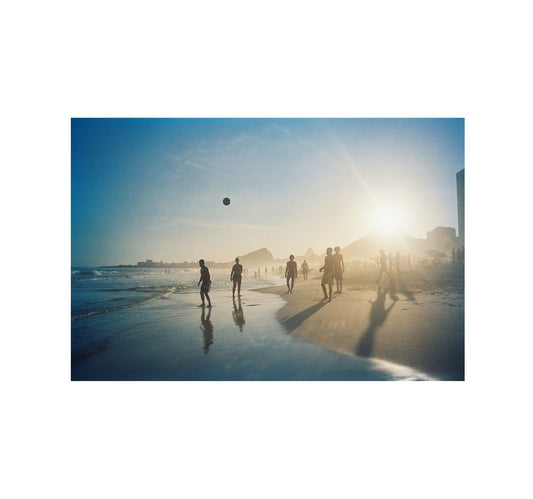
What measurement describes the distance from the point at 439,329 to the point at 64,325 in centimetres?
827

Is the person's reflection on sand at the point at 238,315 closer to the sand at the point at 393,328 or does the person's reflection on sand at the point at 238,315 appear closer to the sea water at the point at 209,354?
the sea water at the point at 209,354

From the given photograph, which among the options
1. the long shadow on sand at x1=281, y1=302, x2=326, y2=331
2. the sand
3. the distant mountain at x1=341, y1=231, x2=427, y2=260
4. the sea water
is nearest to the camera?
the sea water

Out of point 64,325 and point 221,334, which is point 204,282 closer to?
point 221,334

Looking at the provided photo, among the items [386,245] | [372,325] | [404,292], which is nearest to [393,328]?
[372,325]

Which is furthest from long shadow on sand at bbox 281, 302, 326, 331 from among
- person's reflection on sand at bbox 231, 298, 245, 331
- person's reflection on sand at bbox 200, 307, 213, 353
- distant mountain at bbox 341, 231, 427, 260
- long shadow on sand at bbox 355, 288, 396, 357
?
distant mountain at bbox 341, 231, 427, 260

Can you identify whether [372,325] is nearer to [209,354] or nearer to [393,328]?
[393,328]

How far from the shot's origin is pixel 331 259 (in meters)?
12.1

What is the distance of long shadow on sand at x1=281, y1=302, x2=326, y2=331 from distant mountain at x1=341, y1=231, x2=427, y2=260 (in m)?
5.71

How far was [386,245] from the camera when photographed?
19.5m

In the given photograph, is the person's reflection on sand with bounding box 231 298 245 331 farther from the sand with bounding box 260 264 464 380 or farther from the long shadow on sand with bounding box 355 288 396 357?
the long shadow on sand with bounding box 355 288 396 357

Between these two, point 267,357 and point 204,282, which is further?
point 204,282

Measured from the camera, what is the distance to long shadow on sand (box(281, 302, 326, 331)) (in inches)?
333

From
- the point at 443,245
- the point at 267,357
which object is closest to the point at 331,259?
the point at 267,357
